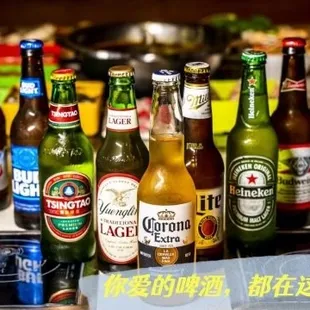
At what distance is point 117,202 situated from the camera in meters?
1.16

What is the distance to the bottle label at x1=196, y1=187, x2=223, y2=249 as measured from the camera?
3.86ft

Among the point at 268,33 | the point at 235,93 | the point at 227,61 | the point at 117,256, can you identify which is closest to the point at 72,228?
the point at 117,256

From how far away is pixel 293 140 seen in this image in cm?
134

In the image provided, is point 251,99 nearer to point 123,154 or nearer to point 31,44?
point 123,154

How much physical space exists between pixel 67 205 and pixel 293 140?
389mm

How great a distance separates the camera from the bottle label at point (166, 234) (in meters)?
1.07

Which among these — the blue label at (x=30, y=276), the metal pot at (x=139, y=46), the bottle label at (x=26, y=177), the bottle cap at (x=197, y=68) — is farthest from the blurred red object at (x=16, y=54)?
the bottle cap at (x=197, y=68)

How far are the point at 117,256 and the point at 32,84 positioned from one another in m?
0.32

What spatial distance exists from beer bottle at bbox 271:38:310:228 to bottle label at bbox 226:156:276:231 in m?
0.12

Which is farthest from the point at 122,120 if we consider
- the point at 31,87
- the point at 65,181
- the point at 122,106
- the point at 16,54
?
the point at 16,54

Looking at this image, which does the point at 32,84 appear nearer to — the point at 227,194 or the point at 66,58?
the point at 227,194

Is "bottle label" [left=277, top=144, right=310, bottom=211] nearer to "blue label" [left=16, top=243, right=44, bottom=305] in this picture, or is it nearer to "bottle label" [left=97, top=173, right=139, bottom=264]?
"bottle label" [left=97, top=173, right=139, bottom=264]

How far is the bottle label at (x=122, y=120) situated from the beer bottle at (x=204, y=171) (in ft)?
0.24

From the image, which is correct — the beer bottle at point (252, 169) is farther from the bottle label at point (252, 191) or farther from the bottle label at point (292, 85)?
the bottle label at point (292, 85)
